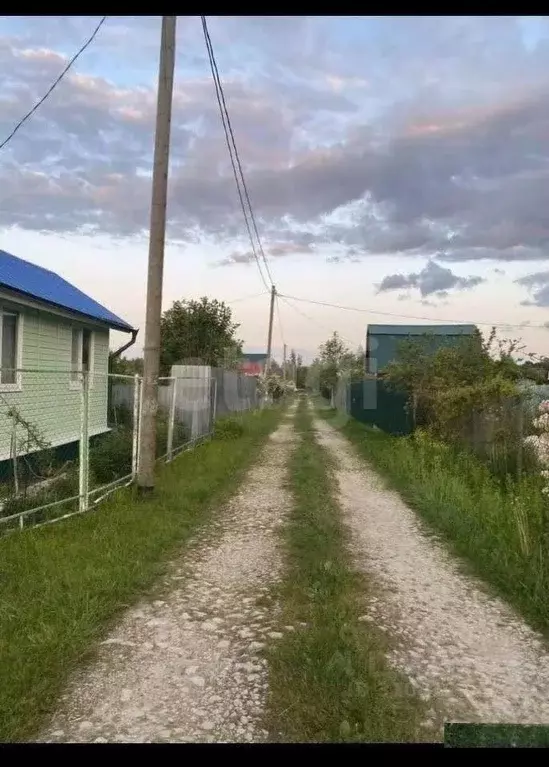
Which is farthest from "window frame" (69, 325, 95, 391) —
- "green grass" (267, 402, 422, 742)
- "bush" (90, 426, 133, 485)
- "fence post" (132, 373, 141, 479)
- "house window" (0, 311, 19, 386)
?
"green grass" (267, 402, 422, 742)

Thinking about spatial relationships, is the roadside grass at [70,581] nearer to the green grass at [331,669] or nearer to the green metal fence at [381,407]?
the green grass at [331,669]

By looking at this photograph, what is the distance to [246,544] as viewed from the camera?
598 centimetres

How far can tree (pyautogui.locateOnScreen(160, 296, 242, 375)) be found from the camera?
26875mm

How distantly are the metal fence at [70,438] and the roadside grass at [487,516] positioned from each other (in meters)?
3.98

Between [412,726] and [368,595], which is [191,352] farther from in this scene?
[412,726]

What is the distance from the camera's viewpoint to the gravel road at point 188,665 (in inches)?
108

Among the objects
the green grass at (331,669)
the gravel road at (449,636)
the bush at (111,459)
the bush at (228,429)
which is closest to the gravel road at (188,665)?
the green grass at (331,669)

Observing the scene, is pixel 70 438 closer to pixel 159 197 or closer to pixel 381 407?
pixel 159 197

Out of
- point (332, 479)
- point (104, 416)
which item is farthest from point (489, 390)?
point (104, 416)

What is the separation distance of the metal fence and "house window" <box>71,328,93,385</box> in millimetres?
223

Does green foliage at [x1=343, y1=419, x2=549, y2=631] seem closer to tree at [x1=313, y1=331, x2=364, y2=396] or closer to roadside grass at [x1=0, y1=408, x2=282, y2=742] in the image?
roadside grass at [x1=0, y1=408, x2=282, y2=742]
